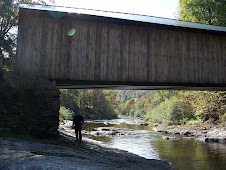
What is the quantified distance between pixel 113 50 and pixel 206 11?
40.4 feet

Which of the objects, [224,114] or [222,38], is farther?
[224,114]

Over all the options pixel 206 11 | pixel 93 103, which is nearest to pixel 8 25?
pixel 206 11

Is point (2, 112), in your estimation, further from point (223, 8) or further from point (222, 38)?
point (223, 8)

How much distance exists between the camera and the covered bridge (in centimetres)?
1001

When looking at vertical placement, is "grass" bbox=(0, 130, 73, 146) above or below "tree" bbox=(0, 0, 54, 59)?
below

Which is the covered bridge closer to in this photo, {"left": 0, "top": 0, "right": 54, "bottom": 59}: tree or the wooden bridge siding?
the wooden bridge siding

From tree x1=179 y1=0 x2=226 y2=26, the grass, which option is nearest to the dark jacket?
the grass

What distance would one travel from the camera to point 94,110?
5338 cm

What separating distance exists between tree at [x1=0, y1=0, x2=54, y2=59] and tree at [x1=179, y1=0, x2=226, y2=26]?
12.3 m

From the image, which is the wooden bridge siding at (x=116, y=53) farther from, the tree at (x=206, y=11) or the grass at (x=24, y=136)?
the tree at (x=206, y=11)

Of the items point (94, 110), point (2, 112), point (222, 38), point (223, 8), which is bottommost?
point (94, 110)

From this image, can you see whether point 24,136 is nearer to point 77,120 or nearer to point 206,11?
point 77,120

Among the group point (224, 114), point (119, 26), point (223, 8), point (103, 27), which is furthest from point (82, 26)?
point (224, 114)

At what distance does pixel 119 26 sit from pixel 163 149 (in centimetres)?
716
